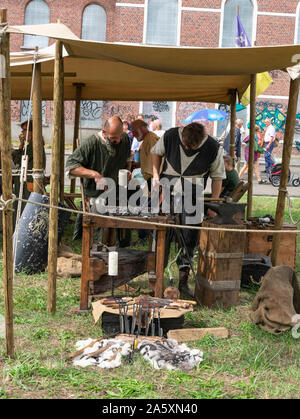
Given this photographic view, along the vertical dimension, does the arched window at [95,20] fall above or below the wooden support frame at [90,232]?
above

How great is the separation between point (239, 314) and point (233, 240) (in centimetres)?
64

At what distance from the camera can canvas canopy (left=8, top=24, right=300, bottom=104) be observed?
403cm

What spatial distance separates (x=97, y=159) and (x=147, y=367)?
10.2 feet

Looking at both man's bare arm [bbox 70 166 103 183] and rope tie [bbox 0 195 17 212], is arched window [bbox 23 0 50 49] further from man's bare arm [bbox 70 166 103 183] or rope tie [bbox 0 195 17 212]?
rope tie [bbox 0 195 17 212]

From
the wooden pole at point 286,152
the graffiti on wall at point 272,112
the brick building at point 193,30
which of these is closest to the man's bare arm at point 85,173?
the wooden pole at point 286,152

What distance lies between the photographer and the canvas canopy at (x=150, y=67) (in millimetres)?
4031

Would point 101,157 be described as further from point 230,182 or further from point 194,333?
point 194,333

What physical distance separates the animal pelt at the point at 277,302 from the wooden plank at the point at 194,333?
1.06 ft

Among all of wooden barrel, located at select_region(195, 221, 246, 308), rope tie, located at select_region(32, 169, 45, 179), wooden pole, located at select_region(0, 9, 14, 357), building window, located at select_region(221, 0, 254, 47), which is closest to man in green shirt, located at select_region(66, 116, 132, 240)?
rope tie, located at select_region(32, 169, 45, 179)

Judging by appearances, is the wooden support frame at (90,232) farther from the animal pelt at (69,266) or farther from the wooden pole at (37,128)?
the wooden pole at (37,128)

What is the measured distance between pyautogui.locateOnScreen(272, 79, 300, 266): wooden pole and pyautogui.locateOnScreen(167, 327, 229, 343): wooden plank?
60.2 inches

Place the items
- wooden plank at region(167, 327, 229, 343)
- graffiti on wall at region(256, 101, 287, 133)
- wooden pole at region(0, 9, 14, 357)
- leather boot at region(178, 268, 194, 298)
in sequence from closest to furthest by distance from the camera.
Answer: wooden pole at region(0, 9, 14, 357), wooden plank at region(167, 327, 229, 343), leather boot at region(178, 268, 194, 298), graffiti on wall at region(256, 101, 287, 133)

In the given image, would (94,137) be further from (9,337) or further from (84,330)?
(9,337)

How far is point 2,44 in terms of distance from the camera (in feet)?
11.1
